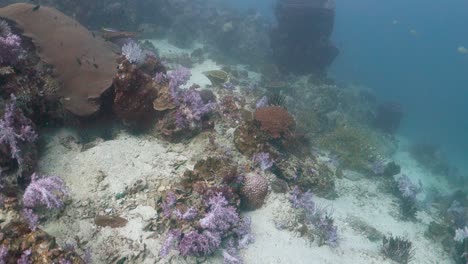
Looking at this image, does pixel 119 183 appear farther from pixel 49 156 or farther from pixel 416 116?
pixel 416 116

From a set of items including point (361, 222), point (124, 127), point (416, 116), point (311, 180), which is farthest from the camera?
point (416, 116)

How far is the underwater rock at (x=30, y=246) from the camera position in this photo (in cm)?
293

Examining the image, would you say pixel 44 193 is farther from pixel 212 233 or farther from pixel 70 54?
pixel 70 54

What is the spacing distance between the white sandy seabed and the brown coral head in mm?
907

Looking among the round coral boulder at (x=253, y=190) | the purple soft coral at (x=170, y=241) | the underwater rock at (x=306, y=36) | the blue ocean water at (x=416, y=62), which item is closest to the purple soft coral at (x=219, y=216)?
the purple soft coral at (x=170, y=241)

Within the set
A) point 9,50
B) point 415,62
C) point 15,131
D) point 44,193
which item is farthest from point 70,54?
point 415,62

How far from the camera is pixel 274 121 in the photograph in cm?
739

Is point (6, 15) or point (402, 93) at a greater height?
point (6, 15)

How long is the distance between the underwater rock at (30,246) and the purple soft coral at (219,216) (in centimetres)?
198

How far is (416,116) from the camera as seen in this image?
3888 centimetres

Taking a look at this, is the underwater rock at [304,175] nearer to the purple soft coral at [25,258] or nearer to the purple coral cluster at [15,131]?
the purple coral cluster at [15,131]

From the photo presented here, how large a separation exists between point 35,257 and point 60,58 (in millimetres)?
3861

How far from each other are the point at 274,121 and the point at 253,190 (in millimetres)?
2106

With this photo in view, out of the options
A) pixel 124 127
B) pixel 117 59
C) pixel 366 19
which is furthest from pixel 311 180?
pixel 366 19
